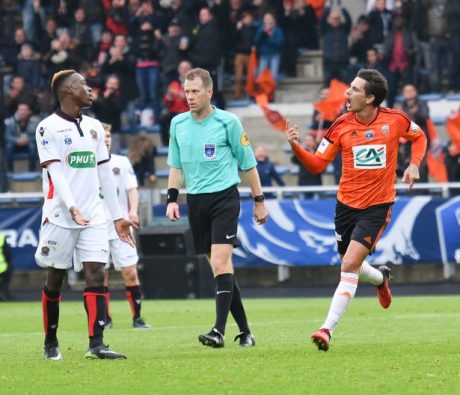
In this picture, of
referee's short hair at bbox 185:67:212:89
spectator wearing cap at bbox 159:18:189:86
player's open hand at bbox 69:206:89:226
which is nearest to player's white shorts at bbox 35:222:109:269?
player's open hand at bbox 69:206:89:226

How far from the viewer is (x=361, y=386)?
28.6 feet

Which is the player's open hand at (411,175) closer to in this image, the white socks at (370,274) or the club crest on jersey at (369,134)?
the club crest on jersey at (369,134)

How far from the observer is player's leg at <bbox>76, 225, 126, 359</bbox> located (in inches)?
425

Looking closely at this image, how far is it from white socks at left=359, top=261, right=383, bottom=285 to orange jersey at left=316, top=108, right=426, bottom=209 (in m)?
0.86

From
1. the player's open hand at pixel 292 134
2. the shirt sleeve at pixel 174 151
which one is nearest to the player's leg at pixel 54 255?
the shirt sleeve at pixel 174 151

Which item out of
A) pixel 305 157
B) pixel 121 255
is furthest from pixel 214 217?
pixel 121 255

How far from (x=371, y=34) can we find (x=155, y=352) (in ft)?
56.4

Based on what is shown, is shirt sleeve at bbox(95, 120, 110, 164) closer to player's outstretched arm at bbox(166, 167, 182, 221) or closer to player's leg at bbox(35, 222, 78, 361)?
player's leg at bbox(35, 222, 78, 361)

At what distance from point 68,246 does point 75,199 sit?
14.7 inches

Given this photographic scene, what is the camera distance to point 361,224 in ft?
38.1

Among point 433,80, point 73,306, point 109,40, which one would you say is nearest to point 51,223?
point 73,306

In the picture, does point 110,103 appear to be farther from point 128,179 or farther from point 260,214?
point 260,214

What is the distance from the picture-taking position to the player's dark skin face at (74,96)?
10906 mm

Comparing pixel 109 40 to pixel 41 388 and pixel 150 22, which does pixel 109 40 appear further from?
pixel 41 388
